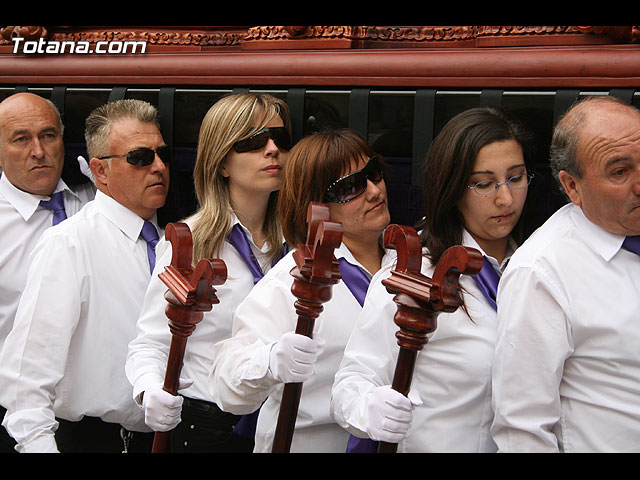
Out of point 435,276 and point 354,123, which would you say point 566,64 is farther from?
point 435,276

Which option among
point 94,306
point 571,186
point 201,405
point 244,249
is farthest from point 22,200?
point 571,186

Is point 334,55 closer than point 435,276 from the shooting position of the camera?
No

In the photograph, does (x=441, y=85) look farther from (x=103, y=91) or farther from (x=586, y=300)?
(x=103, y=91)

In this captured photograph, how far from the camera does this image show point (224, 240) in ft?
7.99

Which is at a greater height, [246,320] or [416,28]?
[416,28]

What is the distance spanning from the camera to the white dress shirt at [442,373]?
73.9 inches

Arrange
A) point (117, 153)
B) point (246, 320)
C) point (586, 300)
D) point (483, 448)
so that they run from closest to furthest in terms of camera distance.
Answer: point (586, 300) → point (483, 448) → point (246, 320) → point (117, 153)

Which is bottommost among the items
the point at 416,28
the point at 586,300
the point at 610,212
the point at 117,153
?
the point at 586,300

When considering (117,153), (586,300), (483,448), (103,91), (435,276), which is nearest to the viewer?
(435,276)

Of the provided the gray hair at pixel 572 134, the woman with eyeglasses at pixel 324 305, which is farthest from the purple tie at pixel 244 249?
the gray hair at pixel 572 134

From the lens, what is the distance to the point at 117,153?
269cm

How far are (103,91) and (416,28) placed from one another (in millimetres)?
1193

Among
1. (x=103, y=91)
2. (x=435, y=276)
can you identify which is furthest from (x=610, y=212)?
(x=103, y=91)
